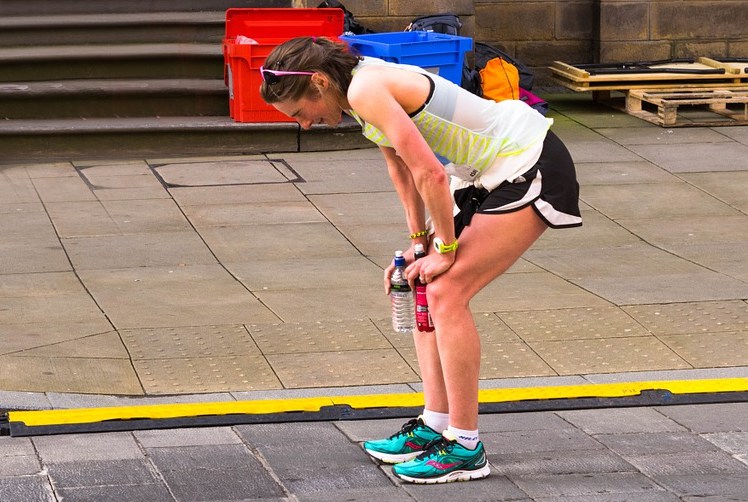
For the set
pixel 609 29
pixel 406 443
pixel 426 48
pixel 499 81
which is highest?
pixel 426 48

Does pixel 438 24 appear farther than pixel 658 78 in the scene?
No

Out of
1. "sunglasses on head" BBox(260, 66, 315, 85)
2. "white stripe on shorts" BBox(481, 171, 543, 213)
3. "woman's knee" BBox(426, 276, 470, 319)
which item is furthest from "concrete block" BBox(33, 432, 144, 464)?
"white stripe on shorts" BBox(481, 171, 543, 213)

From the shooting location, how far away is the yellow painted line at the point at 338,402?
219 inches

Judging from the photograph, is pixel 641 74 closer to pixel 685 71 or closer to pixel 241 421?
pixel 685 71

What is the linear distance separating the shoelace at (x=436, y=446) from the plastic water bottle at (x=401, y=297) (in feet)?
1.36

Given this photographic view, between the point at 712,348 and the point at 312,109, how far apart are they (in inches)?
110

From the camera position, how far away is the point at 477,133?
4.70 meters

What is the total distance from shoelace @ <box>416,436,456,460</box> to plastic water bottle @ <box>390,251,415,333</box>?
0.41 metres

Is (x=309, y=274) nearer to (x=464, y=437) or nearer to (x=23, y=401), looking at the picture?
(x=23, y=401)

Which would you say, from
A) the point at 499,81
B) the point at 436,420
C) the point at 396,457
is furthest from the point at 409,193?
the point at 499,81

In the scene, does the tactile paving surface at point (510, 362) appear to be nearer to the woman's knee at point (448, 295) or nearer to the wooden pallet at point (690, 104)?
the woman's knee at point (448, 295)

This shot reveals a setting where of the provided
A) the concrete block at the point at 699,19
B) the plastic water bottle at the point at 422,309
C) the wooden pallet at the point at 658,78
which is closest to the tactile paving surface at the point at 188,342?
the plastic water bottle at the point at 422,309

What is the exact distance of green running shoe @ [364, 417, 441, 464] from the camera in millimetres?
4980

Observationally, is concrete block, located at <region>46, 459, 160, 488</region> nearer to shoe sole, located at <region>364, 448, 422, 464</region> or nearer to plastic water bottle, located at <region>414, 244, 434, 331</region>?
shoe sole, located at <region>364, 448, 422, 464</region>
